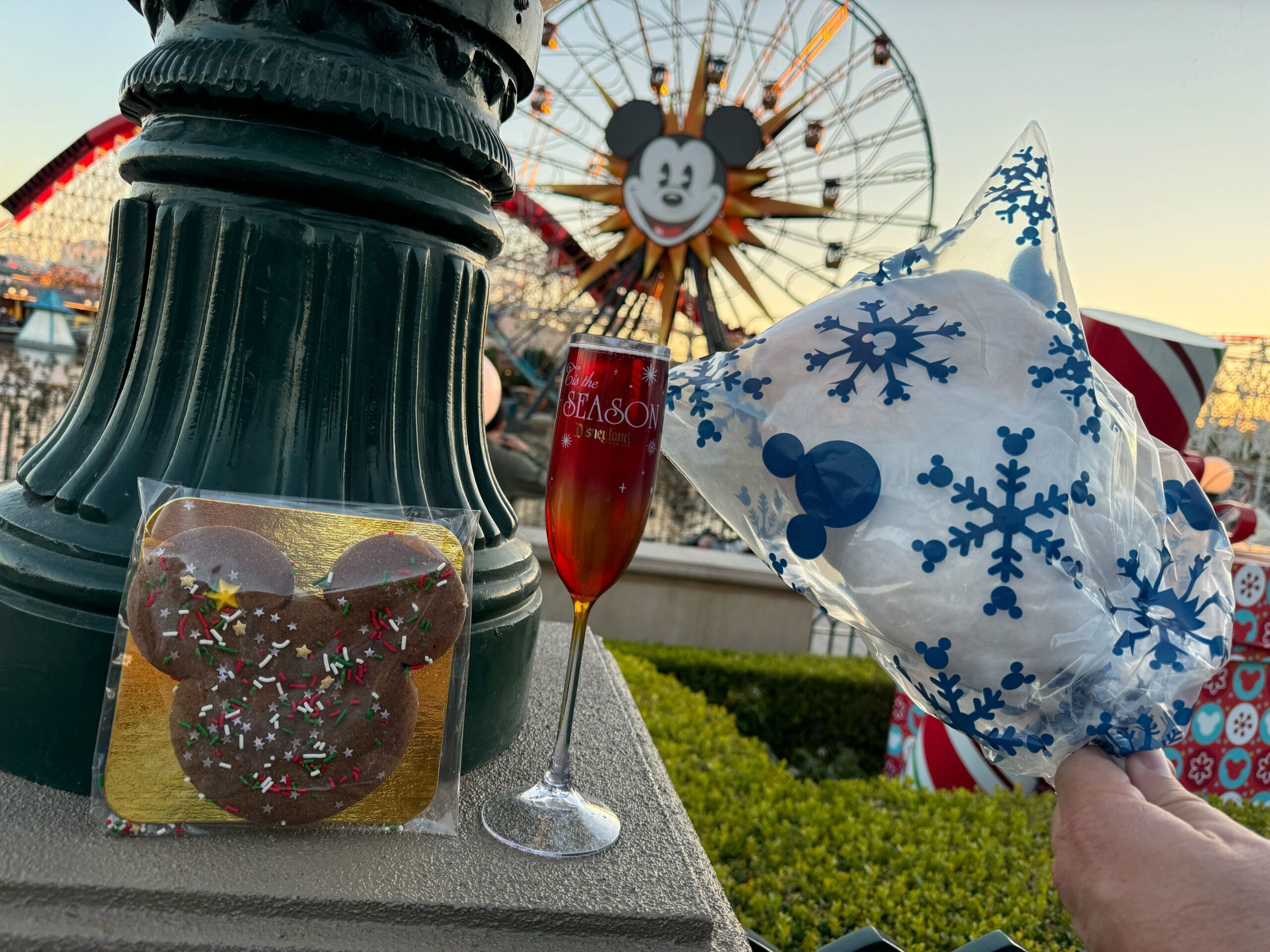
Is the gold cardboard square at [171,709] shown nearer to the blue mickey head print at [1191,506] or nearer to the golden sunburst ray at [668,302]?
the blue mickey head print at [1191,506]

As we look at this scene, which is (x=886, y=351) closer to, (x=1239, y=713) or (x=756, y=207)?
(x=1239, y=713)

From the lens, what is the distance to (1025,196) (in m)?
0.95

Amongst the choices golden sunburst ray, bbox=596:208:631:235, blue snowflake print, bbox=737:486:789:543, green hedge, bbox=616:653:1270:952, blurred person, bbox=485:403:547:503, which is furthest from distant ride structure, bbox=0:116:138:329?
blue snowflake print, bbox=737:486:789:543

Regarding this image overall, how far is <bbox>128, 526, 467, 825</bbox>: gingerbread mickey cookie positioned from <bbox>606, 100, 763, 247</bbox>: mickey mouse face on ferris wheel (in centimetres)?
877

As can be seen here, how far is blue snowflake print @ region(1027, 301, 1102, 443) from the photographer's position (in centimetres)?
86

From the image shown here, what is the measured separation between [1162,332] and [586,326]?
9.61m

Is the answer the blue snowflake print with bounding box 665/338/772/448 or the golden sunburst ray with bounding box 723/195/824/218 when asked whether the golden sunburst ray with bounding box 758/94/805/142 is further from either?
the blue snowflake print with bounding box 665/338/772/448

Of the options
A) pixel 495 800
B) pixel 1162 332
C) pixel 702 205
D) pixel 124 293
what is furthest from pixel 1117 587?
pixel 702 205

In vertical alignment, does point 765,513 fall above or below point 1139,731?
above

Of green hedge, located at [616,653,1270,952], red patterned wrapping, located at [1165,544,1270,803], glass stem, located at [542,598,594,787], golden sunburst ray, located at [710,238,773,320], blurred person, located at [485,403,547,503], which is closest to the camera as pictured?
glass stem, located at [542,598,594,787]

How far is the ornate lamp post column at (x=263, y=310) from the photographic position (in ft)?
3.22

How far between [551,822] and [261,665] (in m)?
0.37

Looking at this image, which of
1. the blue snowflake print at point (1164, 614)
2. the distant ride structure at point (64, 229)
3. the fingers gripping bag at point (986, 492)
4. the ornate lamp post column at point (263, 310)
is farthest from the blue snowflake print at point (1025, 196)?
the distant ride structure at point (64, 229)

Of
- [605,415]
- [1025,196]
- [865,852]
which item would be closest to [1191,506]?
[1025,196]
